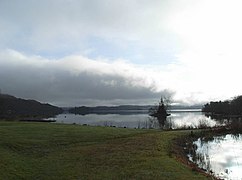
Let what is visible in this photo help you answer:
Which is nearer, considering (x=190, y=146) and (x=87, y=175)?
(x=87, y=175)

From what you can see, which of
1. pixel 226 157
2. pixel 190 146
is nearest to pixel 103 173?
pixel 226 157

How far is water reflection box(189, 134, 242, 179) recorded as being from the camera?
20800 millimetres

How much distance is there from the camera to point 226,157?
27.2 metres

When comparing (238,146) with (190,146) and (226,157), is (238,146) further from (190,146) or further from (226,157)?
(226,157)

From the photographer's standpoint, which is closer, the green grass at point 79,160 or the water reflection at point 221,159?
the green grass at point 79,160

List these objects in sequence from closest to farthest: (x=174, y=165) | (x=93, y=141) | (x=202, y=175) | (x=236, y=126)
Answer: (x=202, y=175)
(x=174, y=165)
(x=93, y=141)
(x=236, y=126)

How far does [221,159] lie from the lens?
26.1 meters

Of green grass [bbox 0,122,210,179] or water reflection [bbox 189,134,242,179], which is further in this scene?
water reflection [bbox 189,134,242,179]

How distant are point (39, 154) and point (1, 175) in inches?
306

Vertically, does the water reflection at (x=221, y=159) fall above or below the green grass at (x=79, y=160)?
below

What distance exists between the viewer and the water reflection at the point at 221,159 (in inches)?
819

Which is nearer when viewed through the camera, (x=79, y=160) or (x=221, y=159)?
(x=79, y=160)

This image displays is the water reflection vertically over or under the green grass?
under

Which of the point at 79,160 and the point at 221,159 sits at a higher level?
the point at 79,160
